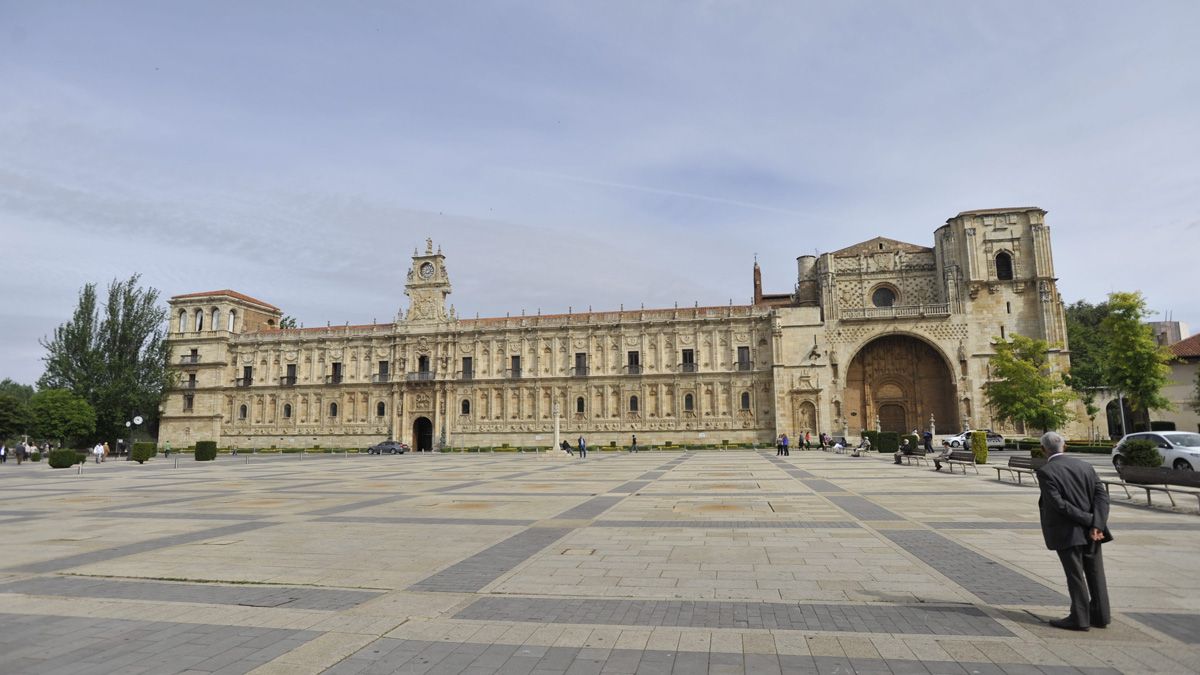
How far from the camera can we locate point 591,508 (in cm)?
1343

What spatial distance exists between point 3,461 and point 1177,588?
2308 inches

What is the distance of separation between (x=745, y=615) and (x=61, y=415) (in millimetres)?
61015

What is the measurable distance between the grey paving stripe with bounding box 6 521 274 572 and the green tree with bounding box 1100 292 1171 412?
4022cm

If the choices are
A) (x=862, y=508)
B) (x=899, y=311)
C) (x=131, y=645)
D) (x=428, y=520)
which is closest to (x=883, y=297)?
(x=899, y=311)

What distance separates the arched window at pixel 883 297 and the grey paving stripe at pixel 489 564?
49.4m

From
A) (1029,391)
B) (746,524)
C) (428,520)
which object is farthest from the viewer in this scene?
(1029,391)

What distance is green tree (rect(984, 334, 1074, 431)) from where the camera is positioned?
3903 cm

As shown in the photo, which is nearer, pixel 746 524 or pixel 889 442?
pixel 746 524

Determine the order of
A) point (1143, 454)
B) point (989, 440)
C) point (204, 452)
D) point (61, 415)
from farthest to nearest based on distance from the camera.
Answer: point (61, 415), point (989, 440), point (204, 452), point (1143, 454)

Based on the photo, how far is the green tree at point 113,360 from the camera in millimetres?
54219

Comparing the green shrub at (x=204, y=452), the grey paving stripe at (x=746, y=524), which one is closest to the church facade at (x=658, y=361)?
the green shrub at (x=204, y=452)

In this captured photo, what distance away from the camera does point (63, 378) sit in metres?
54.1

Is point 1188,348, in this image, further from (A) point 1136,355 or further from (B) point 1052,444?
(B) point 1052,444

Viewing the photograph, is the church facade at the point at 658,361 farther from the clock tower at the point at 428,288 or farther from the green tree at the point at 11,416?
the green tree at the point at 11,416
